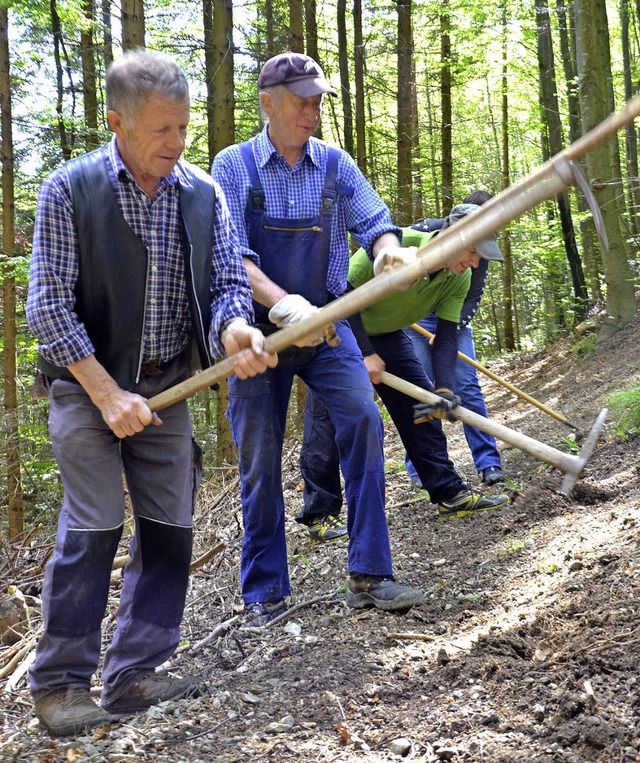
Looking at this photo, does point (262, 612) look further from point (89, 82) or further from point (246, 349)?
point (89, 82)

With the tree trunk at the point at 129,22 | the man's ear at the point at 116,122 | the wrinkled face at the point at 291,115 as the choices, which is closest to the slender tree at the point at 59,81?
the tree trunk at the point at 129,22

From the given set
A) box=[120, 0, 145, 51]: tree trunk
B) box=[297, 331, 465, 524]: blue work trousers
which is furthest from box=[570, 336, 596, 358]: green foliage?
box=[120, 0, 145, 51]: tree trunk

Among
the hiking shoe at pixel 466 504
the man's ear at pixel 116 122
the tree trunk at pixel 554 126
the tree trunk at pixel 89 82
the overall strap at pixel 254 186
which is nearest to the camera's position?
the man's ear at pixel 116 122

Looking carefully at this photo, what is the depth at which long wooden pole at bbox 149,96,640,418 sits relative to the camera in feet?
7.49

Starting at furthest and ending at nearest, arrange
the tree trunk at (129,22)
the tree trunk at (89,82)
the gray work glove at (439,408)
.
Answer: the tree trunk at (89,82) → the tree trunk at (129,22) → the gray work glove at (439,408)

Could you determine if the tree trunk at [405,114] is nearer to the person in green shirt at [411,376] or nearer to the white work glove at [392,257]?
the person in green shirt at [411,376]

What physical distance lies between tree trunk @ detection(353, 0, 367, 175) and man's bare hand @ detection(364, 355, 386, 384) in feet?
28.1

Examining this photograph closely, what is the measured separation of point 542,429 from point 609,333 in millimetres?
3714

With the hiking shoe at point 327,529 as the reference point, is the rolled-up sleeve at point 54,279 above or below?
above

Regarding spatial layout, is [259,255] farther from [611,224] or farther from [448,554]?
[611,224]

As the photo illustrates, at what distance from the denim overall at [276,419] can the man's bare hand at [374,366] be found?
98cm

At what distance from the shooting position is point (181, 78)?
9.43ft

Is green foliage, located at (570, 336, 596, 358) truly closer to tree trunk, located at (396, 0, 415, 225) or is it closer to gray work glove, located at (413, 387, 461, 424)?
tree trunk, located at (396, 0, 415, 225)

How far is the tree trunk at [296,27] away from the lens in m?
10.7
